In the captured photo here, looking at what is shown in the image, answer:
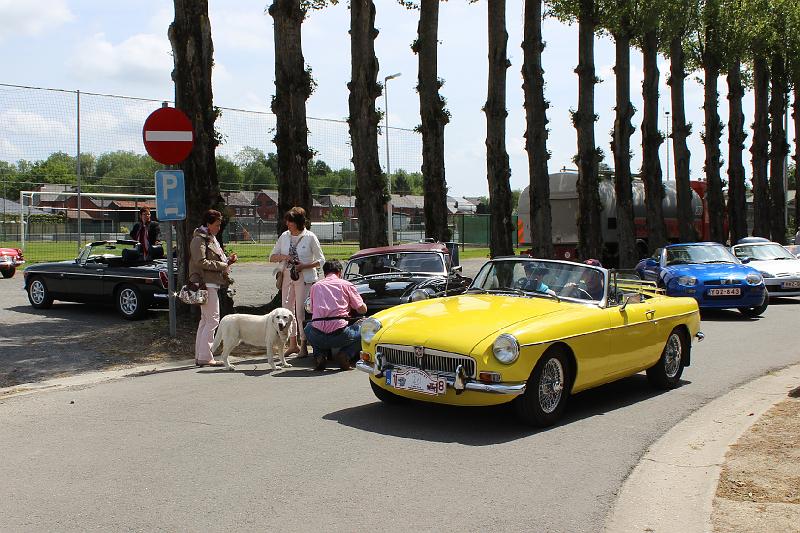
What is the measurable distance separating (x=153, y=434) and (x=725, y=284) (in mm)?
13164

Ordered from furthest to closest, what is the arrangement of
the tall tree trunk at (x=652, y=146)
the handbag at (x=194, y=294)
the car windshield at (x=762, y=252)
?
1. the tall tree trunk at (x=652, y=146)
2. the car windshield at (x=762, y=252)
3. the handbag at (x=194, y=294)

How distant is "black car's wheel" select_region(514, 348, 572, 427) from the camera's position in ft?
23.3

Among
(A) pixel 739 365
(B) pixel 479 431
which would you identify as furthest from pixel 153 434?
(A) pixel 739 365

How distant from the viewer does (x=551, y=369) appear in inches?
290

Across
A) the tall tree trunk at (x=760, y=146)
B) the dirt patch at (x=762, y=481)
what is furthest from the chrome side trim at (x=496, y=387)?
the tall tree trunk at (x=760, y=146)

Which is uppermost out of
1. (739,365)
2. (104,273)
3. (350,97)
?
(350,97)

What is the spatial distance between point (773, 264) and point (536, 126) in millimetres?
7652

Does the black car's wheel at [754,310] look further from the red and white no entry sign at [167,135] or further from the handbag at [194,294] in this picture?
the red and white no entry sign at [167,135]

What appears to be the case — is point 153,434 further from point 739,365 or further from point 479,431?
point 739,365

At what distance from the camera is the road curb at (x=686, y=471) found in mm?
5121

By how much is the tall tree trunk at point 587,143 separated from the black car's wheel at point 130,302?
17068mm

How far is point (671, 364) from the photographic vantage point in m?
9.37

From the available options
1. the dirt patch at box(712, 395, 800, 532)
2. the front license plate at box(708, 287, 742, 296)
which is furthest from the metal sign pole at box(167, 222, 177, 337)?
the front license plate at box(708, 287, 742, 296)

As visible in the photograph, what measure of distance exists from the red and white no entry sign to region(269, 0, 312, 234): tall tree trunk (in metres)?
3.82
